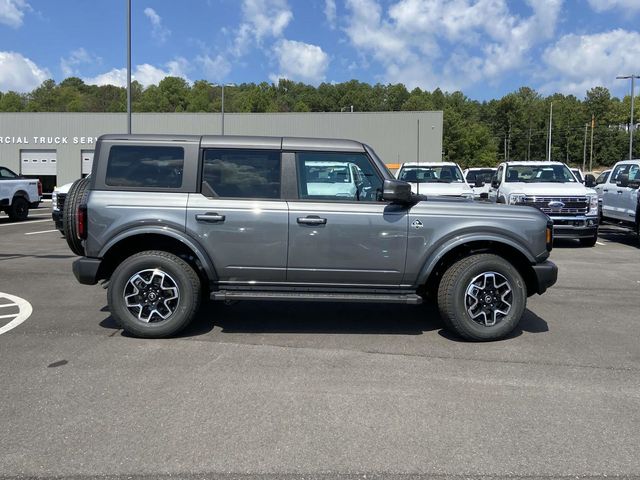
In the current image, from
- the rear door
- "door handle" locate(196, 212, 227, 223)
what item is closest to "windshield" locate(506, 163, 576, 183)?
the rear door

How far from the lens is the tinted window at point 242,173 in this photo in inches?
230

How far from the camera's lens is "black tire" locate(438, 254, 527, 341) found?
227 inches

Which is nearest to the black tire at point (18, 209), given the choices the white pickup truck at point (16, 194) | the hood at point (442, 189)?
the white pickup truck at point (16, 194)

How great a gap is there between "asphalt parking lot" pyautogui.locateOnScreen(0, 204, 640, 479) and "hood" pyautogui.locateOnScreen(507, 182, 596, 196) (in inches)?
257

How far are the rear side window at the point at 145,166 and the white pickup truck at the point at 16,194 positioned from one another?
14.7 m

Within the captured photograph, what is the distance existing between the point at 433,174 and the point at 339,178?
10.6 metres

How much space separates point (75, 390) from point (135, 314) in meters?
1.45

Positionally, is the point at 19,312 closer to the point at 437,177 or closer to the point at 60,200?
the point at 60,200

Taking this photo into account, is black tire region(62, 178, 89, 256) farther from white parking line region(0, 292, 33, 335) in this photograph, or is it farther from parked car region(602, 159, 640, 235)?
parked car region(602, 159, 640, 235)

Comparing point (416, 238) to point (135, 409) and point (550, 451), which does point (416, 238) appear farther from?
point (135, 409)

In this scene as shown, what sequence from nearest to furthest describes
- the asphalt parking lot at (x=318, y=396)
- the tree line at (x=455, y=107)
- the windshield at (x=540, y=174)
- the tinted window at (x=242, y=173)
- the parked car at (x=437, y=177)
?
the asphalt parking lot at (x=318, y=396) → the tinted window at (x=242, y=173) → the parked car at (x=437, y=177) → the windshield at (x=540, y=174) → the tree line at (x=455, y=107)

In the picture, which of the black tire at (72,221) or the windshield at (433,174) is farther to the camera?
the windshield at (433,174)

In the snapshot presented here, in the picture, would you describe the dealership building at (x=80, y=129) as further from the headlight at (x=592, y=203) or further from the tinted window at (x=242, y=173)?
the tinted window at (x=242, y=173)

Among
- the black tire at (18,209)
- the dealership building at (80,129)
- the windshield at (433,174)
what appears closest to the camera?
the windshield at (433,174)
